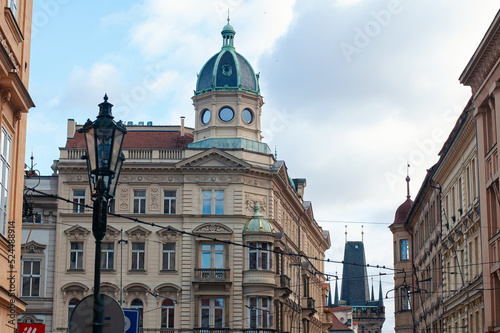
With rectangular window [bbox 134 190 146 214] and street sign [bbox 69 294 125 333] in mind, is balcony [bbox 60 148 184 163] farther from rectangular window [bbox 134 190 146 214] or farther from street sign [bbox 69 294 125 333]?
street sign [bbox 69 294 125 333]

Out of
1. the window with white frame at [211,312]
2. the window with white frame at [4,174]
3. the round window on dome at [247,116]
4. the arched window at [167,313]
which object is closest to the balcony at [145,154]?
the round window on dome at [247,116]

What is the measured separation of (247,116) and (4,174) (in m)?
43.1

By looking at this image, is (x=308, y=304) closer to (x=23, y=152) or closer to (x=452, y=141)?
(x=452, y=141)

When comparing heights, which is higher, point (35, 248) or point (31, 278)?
Answer: point (35, 248)

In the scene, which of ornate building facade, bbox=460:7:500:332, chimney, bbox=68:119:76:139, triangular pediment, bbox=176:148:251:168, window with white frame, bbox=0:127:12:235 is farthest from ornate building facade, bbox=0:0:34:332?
chimney, bbox=68:119:76:139

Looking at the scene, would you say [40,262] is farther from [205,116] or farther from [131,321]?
[131,321]

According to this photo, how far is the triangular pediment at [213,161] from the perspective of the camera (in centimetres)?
6041

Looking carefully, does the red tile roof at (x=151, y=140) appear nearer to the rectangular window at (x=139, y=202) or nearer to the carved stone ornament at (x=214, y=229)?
the rectangular window at (x=139, y=202)

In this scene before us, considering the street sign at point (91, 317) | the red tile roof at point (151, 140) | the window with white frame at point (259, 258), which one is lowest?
the street sign at point (91, 317)

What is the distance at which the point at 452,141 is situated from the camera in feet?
149

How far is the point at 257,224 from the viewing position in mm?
60406

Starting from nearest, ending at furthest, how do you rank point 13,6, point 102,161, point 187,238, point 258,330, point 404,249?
1. point 102,161
2. point 13,6
3. point 258,330
4. point 187,238
5. point 404,249

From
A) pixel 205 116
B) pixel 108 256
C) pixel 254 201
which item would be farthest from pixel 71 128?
pixel 254 201

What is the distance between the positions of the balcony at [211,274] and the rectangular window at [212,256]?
22.2 inches
